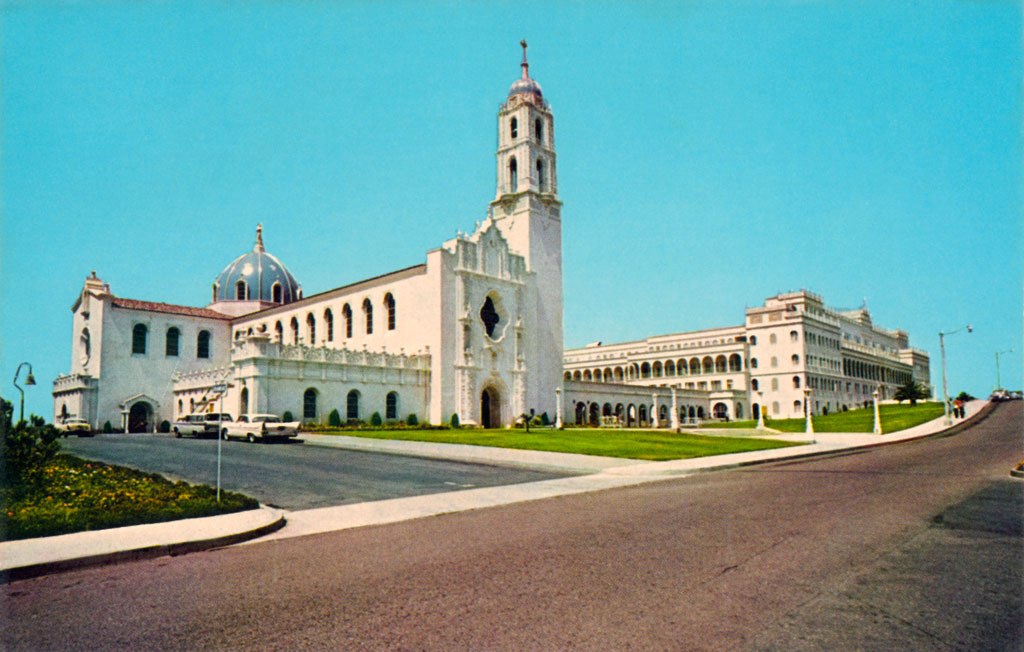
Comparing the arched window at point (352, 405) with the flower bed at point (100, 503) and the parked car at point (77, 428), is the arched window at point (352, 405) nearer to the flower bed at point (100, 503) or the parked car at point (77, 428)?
the parked car at point (77, 428)

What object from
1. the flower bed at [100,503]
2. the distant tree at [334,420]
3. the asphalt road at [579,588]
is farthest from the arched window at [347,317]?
the asphalt road at [579,588]

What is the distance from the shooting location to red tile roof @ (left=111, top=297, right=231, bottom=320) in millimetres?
55625

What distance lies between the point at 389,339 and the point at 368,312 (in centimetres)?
367

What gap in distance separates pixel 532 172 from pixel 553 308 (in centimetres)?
1188

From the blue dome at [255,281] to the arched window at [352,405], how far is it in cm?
2779

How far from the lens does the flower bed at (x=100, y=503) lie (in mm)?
9805

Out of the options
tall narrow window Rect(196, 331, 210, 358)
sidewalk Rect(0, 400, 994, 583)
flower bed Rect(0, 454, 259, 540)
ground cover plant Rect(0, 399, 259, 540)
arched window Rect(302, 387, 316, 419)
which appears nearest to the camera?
sidewalk Rect(0, 400, 994, 583)

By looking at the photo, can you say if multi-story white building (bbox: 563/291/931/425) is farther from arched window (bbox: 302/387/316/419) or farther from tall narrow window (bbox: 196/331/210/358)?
Answer: tall narrow window (bbox: 196/331/210/358)

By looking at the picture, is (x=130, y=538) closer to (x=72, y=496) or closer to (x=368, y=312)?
(x=72, y=496)

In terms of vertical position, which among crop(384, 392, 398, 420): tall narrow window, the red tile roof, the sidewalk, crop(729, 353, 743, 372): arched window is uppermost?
the red tile roof

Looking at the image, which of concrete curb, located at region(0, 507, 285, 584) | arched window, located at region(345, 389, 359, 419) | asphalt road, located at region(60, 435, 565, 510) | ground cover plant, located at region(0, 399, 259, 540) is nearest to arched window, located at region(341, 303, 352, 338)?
arched window, located at region(345, 389, 359, 419)

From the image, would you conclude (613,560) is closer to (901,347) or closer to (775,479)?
(775,479)

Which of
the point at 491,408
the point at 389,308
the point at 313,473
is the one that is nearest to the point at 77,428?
the point at 389,308

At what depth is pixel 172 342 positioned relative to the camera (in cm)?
5844
